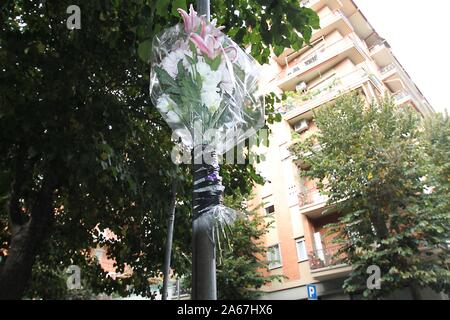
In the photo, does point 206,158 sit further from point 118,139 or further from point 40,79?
point 40,79

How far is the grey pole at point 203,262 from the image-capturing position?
4.58ft

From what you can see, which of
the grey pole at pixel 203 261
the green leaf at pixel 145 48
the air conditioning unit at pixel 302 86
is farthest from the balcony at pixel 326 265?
the grey pole at pixel 203 261

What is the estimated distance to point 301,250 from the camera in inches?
680

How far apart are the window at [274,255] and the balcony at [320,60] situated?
10.1m

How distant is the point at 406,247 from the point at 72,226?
1017 centimetres

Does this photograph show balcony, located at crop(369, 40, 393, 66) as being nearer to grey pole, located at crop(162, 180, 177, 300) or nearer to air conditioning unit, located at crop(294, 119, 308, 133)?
air conditioning unit, located at crop(294, 119, 308, 133)

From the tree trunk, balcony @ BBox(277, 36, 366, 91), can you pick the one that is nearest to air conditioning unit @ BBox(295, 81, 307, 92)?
balcony @ BBox(277, 36, 366, 91)

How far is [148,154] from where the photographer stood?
5.84 m

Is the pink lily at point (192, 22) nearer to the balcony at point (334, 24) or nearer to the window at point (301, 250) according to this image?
the window at point (301, 250)

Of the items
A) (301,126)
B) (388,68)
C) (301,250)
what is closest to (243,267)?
(301,250)

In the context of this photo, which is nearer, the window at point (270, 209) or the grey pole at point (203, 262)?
the grey pole at point (203, 262)

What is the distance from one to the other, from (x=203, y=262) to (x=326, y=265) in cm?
1549

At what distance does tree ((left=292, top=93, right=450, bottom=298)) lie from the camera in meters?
11.6

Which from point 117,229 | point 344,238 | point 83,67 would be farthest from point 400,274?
point 83,67
